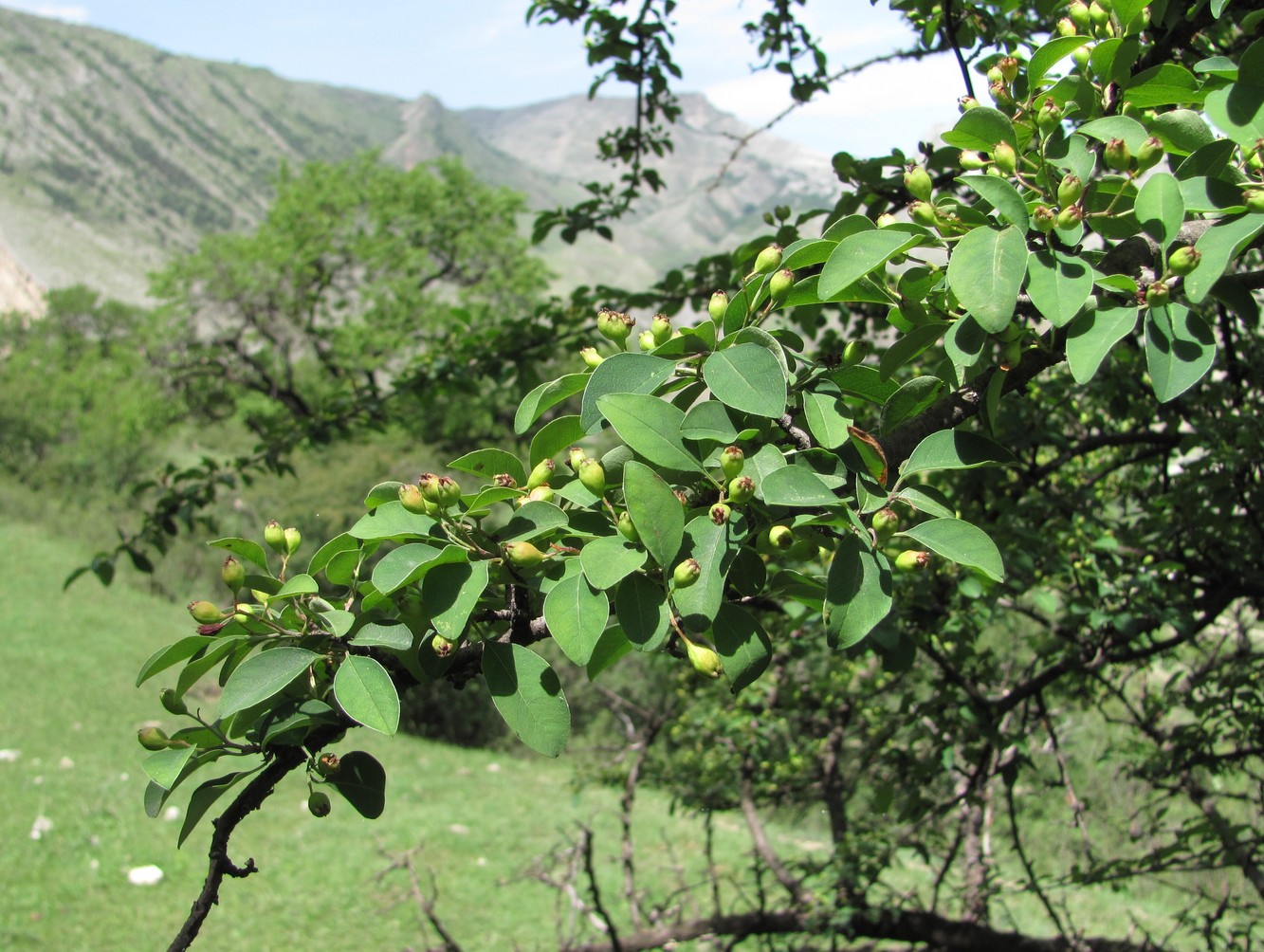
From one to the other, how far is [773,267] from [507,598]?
405mm

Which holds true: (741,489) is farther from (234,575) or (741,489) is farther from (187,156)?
(187,156)

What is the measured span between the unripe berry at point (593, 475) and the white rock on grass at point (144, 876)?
310 inches

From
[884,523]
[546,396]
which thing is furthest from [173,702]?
[884,523]

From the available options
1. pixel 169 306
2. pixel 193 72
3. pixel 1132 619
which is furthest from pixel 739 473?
pixel 193 72

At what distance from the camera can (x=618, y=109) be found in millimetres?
110562

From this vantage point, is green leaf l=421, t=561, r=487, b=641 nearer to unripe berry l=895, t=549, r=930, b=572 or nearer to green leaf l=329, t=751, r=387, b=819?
green leaf l=329, t=751, r=387, b=819

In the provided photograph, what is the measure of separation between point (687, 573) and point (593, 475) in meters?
0.13

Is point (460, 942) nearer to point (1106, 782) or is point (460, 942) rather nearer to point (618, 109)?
point (1106, 782)

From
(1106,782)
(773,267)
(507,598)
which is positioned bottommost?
(1106,782)

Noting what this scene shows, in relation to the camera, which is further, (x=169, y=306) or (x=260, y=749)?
(x=169, y=306)

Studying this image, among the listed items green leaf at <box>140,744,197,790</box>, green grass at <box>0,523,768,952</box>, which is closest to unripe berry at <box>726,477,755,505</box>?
green leaf at <box>140,744,197,790</box>

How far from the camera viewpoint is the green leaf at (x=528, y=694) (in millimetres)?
742

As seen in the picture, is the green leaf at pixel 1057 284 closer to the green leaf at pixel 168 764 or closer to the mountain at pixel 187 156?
the green leaf at pixel 168 764

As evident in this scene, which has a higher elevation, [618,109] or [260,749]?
[618,109]
